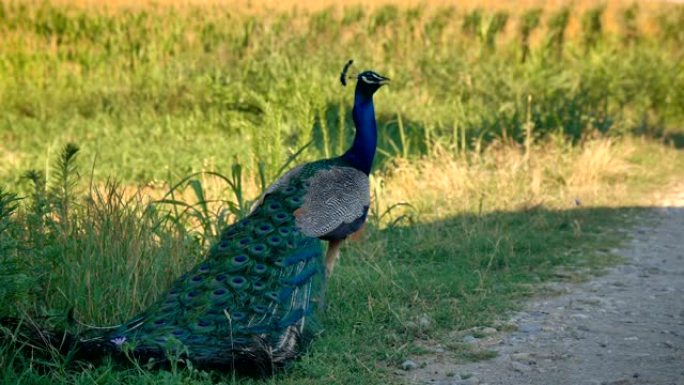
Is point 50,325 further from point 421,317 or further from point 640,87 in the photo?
point 640,87

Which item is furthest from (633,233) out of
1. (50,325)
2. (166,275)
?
(50,325)

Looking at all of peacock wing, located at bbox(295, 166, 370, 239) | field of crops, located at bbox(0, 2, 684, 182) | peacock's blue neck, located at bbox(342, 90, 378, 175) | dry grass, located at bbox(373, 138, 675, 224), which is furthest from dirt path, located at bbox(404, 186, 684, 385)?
field of crops, located at bbox(0, 2, 684, 182)

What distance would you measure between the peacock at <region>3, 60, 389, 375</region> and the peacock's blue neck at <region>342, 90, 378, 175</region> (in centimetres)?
20

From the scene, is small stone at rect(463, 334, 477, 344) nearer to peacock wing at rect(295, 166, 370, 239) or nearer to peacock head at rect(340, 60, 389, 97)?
peacock wing at rect(295, 166, 370, 239)

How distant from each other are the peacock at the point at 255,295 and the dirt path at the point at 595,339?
2.53 ft

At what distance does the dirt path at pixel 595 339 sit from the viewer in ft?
17.2

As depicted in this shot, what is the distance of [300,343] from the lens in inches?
197

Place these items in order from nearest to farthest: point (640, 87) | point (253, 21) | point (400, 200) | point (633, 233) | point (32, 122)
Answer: point (633, 233) < point (400, 200) < point (32, 122) < point (640, 87) < point (253, 21)

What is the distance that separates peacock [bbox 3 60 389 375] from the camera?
4680 mm

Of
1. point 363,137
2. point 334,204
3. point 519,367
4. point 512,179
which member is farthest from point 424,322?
point 512,179

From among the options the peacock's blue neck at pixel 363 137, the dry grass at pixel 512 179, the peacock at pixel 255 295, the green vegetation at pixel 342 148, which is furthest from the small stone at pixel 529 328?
the dry grass at pixel 512 179

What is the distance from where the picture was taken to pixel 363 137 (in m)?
6.47

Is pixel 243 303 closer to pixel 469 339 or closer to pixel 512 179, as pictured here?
pixel 469 339

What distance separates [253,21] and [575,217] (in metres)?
10.5
